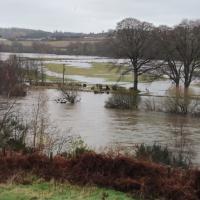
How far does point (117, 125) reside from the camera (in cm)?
4606

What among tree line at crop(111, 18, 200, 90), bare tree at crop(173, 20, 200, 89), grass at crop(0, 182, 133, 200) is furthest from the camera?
tree line at crop(111, 18, 200, 90)

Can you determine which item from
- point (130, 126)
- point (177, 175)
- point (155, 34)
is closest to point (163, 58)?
point (155, 34)

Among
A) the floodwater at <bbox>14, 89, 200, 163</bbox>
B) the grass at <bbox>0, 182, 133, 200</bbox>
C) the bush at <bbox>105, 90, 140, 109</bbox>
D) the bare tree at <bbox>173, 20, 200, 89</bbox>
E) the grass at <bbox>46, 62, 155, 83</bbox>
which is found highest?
the bare tree at <bbox>173, 20, 200, 89</bbox>

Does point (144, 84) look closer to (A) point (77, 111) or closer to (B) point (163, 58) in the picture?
(B) point (163, 58)

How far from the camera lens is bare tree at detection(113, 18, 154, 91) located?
83.6 m

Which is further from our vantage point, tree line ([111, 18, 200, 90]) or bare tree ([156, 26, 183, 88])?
bare tree ([156, 26, 183, 88])

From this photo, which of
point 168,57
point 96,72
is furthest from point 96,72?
point 168,57

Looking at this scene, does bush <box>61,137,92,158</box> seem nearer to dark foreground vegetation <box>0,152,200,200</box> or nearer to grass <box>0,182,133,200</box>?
dark foreground vegetation <box>0,152,200,200</box>

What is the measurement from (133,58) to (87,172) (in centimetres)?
7356

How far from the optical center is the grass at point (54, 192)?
9320 mm

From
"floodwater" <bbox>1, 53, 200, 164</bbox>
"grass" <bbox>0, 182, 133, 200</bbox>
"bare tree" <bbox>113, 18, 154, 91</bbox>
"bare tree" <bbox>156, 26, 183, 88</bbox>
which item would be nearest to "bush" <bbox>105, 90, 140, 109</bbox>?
"floodwater" <bbox>1, 53, 200, 164</bbox>

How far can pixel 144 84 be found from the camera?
103062mm

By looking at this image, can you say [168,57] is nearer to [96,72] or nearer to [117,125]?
[117,125]

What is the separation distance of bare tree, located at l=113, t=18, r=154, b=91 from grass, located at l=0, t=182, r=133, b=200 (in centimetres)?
7341
